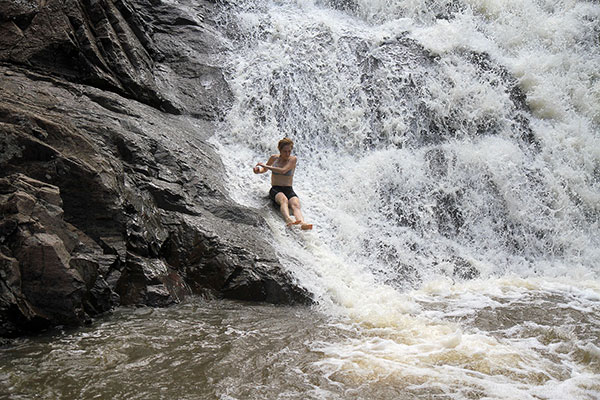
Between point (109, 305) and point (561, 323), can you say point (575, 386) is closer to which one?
point (561, 323)

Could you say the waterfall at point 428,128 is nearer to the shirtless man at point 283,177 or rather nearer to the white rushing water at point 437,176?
the white rushing water at point 437,176

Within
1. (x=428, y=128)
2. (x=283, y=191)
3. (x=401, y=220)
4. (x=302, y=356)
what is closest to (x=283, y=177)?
(x=283, y=191)

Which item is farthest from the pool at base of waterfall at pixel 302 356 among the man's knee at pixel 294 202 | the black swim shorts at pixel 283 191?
the black swim shorts at pixel 283 191

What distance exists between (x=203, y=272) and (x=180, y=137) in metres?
2.55

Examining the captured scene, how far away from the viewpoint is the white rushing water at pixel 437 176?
486 cm

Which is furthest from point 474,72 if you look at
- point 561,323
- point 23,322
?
point 23,322

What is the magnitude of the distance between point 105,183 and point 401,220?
476 cm

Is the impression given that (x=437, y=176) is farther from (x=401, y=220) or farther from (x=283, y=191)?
(x=283, y=191)

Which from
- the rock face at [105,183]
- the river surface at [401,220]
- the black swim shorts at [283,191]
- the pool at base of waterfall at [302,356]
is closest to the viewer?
the pool at base of waterfall at [302,356]

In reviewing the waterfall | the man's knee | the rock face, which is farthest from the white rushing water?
the rock face

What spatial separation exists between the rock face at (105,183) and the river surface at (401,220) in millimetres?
310

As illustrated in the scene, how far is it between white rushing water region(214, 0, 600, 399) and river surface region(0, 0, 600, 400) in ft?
0.11

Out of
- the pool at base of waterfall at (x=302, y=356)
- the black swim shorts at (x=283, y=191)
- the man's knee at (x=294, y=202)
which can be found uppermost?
the black swim shorts at (x=283, y=191)

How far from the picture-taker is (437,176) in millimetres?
9125
